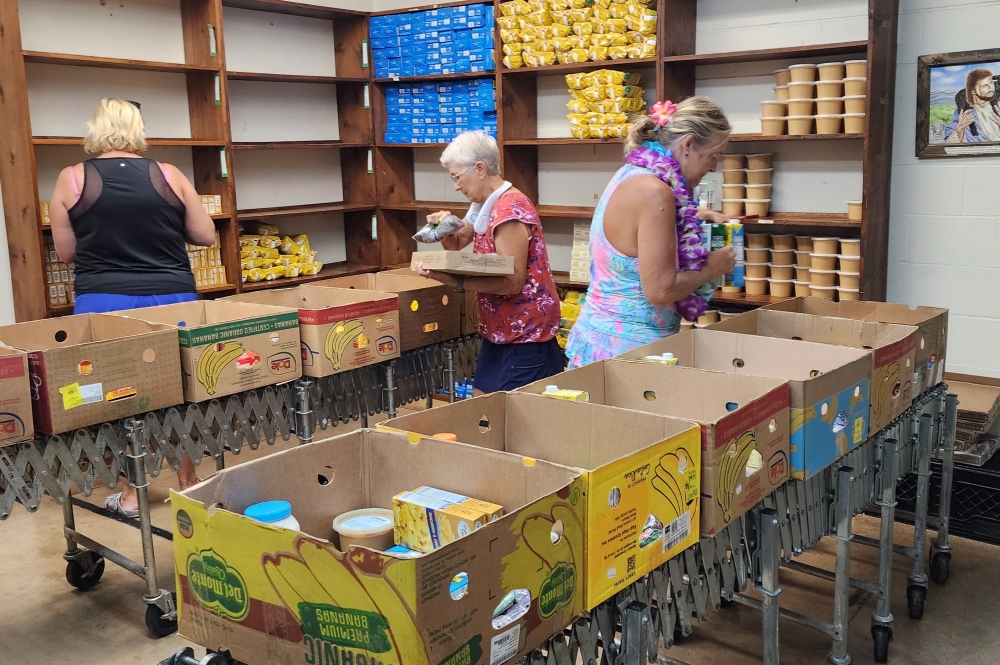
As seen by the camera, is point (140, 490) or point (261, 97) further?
point (261, 97)

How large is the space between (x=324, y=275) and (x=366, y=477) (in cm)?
441

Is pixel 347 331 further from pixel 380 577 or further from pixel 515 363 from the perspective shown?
pixel 380 577

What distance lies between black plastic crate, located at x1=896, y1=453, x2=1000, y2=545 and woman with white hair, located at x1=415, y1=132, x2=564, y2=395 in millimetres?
1751

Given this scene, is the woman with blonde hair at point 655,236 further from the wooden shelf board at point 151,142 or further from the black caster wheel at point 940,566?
the wooden shelf board at point 151,142

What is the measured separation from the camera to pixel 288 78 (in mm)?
5629

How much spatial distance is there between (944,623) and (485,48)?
4007mm

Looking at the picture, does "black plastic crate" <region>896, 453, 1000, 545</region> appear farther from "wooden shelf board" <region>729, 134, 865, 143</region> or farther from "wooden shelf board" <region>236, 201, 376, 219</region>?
"wooden shelf board" <region>236, 201, 376, 219</region>

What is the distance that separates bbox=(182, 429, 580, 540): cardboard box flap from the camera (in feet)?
4.93

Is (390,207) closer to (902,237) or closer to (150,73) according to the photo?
(150,73)

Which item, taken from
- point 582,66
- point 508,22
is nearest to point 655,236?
point 582,66

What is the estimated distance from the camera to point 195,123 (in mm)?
5441

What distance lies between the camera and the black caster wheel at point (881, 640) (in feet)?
9.52

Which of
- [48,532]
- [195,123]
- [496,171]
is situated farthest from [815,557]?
[195,123]

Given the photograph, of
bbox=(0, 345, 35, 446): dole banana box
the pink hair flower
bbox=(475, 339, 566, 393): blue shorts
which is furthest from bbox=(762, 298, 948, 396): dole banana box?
bbox=(0, 345, 35, 446): dole banana box
